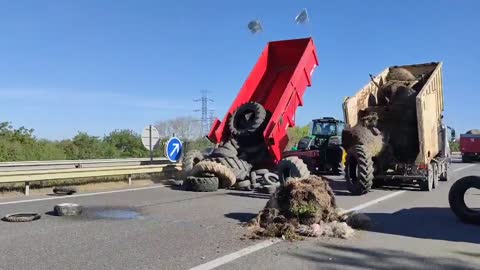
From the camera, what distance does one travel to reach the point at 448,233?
8227 millimetres

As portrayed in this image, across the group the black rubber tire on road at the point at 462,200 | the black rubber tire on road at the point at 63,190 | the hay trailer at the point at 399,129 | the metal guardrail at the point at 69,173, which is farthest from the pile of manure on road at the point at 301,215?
the metal guardrail at the point at 69,173

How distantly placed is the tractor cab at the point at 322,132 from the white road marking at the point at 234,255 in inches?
649

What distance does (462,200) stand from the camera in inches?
378

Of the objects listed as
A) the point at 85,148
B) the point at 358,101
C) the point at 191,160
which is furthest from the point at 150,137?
the point at 85,148

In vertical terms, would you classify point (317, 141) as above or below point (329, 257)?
above

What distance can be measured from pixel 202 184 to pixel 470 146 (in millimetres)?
34032

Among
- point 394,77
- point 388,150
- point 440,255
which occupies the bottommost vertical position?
point 440,255

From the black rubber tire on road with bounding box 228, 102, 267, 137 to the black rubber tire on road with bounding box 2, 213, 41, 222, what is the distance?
838cm

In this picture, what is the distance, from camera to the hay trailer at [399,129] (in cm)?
1428

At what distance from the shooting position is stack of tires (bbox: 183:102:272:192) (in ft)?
46.2

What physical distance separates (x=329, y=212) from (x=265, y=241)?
5.20ft

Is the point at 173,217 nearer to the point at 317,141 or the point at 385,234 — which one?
the point at 385,234

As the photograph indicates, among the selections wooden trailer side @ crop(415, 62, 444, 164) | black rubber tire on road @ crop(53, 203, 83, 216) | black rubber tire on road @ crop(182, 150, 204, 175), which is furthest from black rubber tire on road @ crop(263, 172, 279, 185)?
black rubber tire on road @ crop(53, 203, 83, 216)

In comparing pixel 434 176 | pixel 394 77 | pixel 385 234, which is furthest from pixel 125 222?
pixel 394 77
